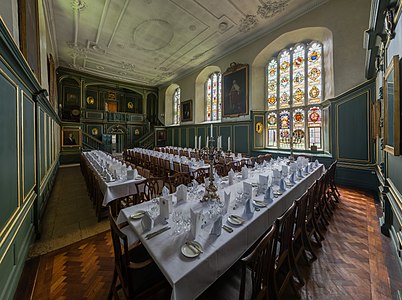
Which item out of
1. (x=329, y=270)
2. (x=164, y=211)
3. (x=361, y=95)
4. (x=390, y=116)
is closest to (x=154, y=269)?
(x=164, y=211)

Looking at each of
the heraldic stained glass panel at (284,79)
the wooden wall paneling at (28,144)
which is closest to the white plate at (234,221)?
the wooden wall paneling at (28,144)

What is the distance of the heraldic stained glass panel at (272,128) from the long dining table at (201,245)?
23.9ft

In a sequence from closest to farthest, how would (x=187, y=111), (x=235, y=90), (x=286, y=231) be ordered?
1. (x=286, y=231)
2. (x=235, y=90)
3. (x=187, y=111)

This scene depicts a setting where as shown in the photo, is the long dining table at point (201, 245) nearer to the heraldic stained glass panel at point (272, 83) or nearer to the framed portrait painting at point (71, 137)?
the heraldic stained glass panel at point (272, 83)

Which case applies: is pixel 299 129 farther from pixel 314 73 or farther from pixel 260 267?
pixel 260 267

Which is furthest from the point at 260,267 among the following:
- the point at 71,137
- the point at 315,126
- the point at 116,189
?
the point at 71,137

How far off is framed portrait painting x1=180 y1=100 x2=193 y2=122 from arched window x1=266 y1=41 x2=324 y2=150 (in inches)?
237

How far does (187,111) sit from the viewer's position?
539 inches

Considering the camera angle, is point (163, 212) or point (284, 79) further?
point (284, 79)

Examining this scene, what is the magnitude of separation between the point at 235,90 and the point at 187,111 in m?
4.89

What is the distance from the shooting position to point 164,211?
5.94 feet

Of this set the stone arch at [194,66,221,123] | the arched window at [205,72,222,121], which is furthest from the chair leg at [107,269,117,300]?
the stone arch at [194,66,221,123]

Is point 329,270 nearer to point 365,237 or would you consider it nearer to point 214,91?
point 365,237

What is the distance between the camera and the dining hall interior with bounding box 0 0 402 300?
5.44 feet
